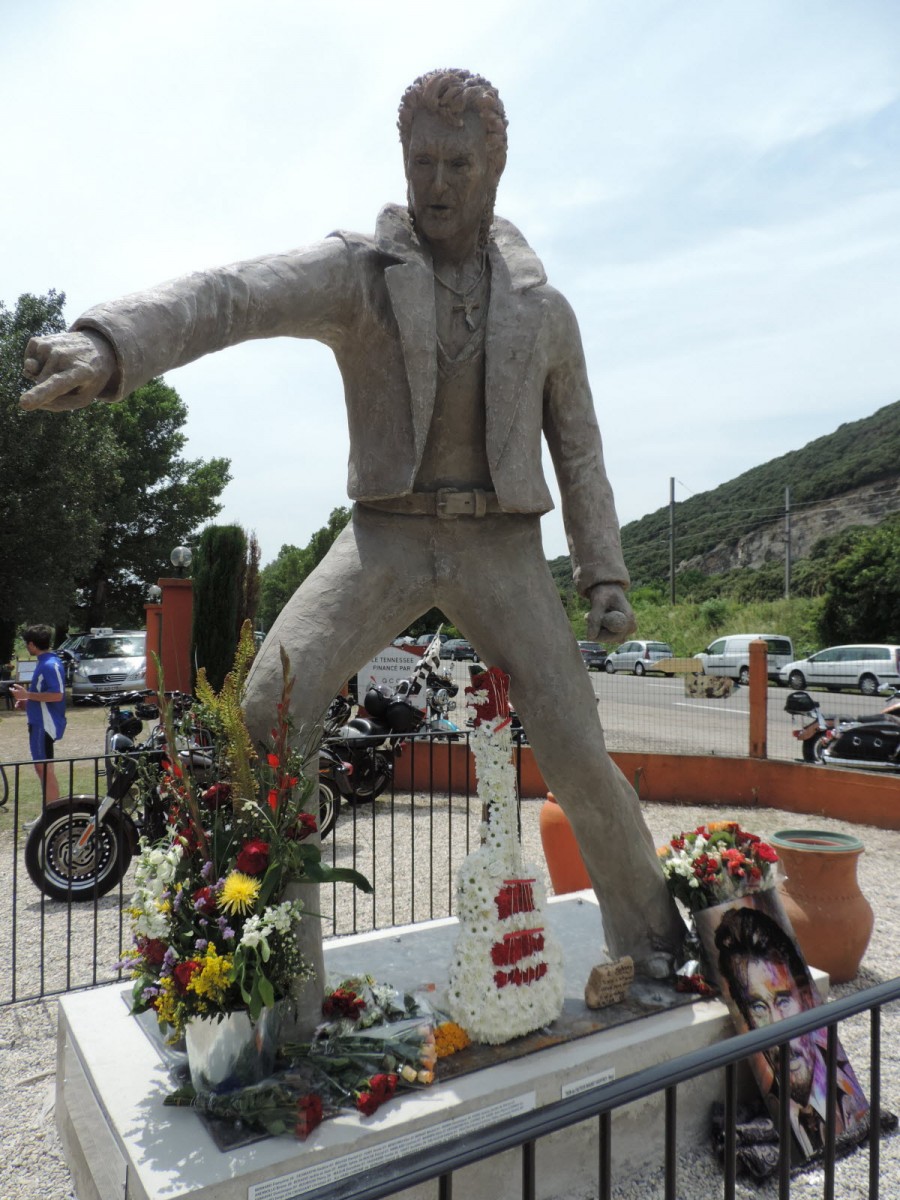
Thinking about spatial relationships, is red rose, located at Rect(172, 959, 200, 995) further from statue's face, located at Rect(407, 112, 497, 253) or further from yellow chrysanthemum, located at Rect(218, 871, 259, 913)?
statue's face, located at Rect(407, 112, 497, 253)

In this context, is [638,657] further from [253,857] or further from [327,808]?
[253,857]

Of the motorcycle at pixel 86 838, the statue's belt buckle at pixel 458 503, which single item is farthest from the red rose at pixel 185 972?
the motorcycle at pixel 86 838

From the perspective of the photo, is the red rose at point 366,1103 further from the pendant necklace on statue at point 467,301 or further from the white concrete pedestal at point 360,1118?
the pendant necklace on statue at point 467,301

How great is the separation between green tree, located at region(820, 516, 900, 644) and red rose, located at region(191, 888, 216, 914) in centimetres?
2666

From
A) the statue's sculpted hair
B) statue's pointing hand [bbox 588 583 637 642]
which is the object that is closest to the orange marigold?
statue's pointing hand [bbox 588 583 637 642]

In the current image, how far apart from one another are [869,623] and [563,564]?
4905cm

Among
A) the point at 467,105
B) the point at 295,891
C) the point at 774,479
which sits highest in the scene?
the point at 774,479

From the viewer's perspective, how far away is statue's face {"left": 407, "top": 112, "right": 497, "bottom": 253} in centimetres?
291

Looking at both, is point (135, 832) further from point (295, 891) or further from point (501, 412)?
point (501, 412)

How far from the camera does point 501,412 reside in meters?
2.99

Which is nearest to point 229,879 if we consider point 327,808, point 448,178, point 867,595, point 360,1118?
point 360,1118

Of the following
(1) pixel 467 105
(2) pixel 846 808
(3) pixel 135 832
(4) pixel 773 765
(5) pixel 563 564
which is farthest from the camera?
(5) pixel 563 564

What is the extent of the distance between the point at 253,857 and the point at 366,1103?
2.46ft

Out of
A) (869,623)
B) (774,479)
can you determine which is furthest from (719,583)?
(869,623)
